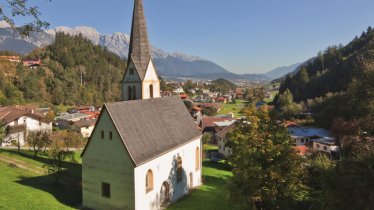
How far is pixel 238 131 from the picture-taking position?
22.9 m

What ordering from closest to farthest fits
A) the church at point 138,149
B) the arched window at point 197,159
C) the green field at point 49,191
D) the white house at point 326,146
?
the green field at point 49,191 < the church at point 138,149 < the arched window at point 197,159 < the white house at point 326,146

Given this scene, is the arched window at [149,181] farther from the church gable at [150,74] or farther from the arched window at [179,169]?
the church gable at [150,74]

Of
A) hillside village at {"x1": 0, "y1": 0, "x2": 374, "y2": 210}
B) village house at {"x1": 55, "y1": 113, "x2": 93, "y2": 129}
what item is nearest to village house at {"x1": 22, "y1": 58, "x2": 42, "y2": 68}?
village house at {"x1": 55, "y1": 113, "x2": 93, "y2": 129}

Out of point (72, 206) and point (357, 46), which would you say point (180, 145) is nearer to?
point (72, 206)

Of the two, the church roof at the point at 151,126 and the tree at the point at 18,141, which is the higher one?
the church roof at the point at 151,126

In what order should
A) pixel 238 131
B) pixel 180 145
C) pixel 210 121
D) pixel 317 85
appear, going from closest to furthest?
pixel 238 131 < pixel 180 145 < pixel 210 121 < pixel 317 85

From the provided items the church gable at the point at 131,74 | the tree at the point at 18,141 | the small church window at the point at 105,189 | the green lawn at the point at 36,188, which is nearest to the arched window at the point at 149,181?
the small church window at the point at 105,189

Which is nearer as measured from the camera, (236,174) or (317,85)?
(236,174)

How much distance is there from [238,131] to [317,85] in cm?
11512

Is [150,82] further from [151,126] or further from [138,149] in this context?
[138,149]

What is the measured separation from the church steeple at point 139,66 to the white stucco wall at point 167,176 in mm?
6998

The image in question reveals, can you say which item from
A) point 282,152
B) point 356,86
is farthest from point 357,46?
point 282,152

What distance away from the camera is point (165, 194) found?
27.9 metres

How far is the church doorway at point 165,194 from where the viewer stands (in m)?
27.4
